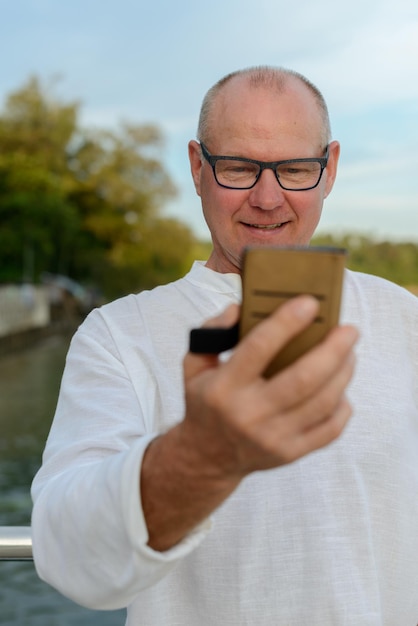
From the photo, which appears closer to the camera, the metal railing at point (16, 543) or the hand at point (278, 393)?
the hand at point (278, 393)

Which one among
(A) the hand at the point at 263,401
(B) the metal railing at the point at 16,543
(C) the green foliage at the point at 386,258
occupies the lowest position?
(C) the green foliage at the point at 386,258

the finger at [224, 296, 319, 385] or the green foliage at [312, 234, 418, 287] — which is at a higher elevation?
the finger at [224, 296, 319, 385]

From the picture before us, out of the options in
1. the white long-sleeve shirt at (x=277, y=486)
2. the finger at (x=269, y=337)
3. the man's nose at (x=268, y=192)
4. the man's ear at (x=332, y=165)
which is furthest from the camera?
the man's ear at (x=332, y=165)

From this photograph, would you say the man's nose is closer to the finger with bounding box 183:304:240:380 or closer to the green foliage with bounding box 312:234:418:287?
the finger with bounding box 183:304:240:380

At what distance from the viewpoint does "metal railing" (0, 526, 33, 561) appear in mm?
1561

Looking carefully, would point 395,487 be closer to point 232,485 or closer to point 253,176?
point 253,176

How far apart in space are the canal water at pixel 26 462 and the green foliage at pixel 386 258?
54.3ft

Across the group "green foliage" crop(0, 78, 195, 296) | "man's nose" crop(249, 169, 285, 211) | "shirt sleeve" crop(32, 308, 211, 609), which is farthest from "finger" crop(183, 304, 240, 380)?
"green foliage" crop(0, 78, 195, 296)

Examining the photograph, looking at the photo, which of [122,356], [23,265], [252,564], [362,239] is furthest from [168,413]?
[362,239]

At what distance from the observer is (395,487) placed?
1.40 metres

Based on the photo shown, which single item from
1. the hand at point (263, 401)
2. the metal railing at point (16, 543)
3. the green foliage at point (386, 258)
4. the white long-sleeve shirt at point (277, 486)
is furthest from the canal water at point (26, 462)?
the green foliage at point (386, 258)

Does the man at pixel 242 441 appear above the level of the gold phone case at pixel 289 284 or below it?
below

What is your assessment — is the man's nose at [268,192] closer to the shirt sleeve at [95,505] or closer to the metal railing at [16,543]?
the shirt sleeve at [95,505]

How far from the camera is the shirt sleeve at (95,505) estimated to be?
2.89ft
